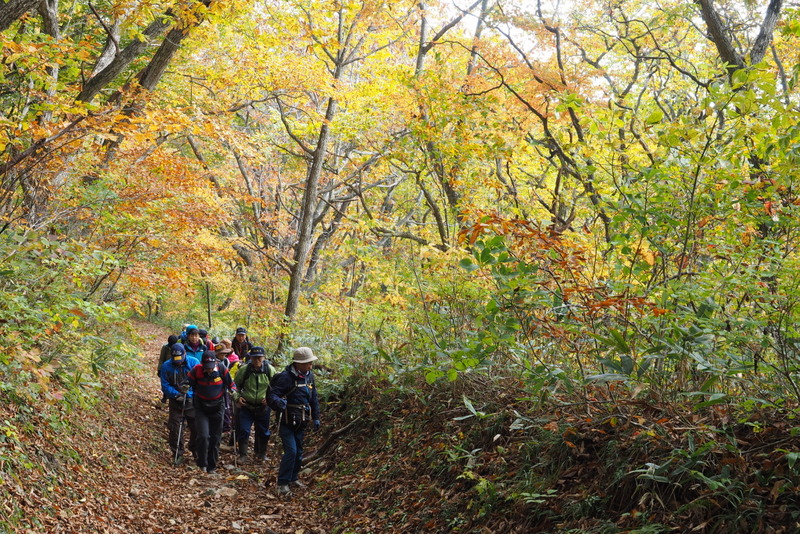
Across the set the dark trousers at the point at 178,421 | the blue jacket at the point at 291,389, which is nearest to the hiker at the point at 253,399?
the dark trousers at the point at 178,421

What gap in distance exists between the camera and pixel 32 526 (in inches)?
196

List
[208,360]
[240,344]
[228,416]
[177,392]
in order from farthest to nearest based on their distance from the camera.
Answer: [240,344], [228,416], [177,392], [208,360]

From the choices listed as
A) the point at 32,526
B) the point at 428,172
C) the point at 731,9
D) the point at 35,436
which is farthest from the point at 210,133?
the point at 731,9

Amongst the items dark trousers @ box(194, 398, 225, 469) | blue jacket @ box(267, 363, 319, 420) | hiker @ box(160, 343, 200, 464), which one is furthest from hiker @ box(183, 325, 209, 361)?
blue jacket @ box(267, 363, 319, 420)

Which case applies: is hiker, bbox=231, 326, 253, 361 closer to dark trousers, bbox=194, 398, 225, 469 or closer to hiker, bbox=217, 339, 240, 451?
hiker, bbox=217, 339, 240, 451

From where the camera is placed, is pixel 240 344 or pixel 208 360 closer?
pixel 208 360

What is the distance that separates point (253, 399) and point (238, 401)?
0.49 metres

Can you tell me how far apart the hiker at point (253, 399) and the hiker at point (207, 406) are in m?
0.48

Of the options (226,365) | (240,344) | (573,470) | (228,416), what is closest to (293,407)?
(226,365)

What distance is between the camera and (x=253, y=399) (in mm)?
9367

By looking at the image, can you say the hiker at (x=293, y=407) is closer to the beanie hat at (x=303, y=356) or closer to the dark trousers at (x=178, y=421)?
the beanie hat at (x=303, y=356)

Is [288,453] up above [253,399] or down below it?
below

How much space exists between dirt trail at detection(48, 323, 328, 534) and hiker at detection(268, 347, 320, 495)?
348mm

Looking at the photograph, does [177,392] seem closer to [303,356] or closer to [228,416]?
[228,416]
